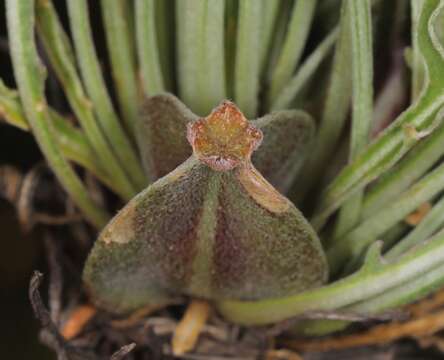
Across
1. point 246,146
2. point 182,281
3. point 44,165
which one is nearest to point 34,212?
point 44,165

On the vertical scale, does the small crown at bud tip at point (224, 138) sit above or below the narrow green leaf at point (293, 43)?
below

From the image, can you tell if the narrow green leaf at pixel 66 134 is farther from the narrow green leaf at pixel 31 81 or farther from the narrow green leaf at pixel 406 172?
the narrow green leaf at pixel 406 172

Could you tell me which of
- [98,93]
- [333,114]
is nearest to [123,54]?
[98,93]

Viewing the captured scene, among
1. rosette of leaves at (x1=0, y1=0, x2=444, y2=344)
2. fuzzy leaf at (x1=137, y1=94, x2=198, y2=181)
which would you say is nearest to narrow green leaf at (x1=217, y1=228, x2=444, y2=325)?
rosette of leaves at (x1=0, y1=0, x2=444, y2=344)

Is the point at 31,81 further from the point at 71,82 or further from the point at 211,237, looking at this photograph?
the point at 211,237

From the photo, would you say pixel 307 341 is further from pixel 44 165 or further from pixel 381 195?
pixel 44 165

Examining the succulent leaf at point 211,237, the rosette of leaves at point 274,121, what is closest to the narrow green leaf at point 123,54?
the rosette of leaves at point 274,121
